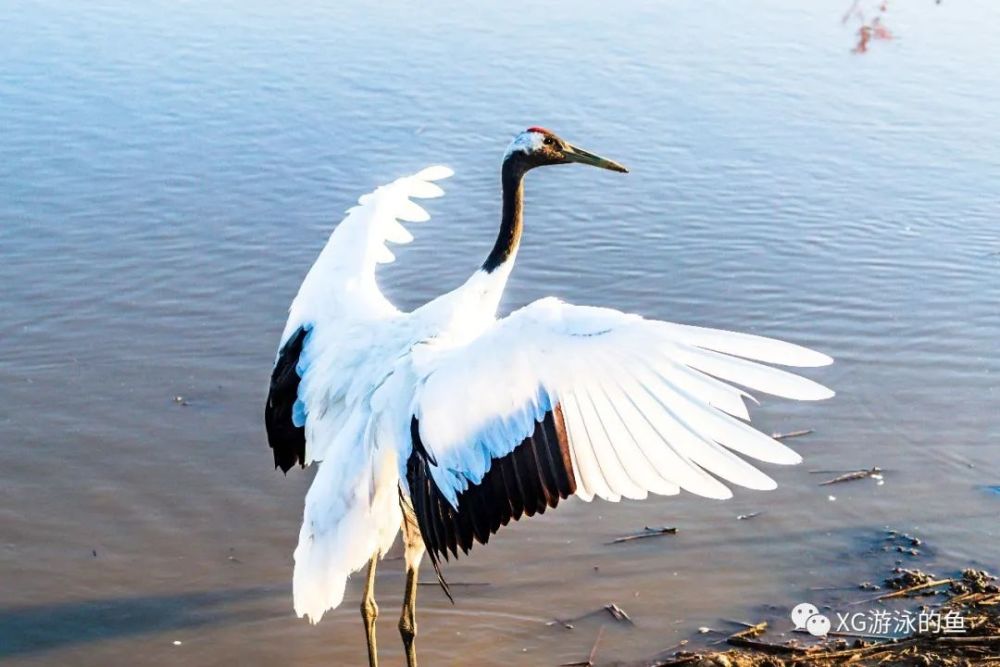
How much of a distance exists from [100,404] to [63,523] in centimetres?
84

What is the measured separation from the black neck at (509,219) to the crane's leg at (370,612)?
3.46ft

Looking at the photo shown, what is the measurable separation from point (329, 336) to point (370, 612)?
0.92 m

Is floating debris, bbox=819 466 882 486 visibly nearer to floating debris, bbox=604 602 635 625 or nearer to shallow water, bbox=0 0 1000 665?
shallow water, bbox=0 0 1000 665

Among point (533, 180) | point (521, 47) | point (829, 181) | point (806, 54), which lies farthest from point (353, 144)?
point (806, 54)

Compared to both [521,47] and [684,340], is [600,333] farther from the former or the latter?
[521,47]

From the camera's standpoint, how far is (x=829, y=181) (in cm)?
834

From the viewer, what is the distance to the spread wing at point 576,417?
329 cm

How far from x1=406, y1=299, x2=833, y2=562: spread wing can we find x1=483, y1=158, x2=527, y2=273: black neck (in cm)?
87

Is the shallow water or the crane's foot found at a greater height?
the shallow water

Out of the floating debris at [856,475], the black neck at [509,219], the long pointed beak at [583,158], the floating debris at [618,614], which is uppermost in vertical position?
the long pointed beak at [583,158]

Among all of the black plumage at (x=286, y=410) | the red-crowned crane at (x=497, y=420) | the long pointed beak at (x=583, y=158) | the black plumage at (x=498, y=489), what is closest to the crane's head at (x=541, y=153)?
the long pointed beak at (x=583, y=158)

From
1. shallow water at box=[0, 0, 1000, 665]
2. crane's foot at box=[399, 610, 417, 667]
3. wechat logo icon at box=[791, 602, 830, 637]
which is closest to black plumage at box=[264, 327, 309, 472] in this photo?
shallow water at box=[0, 0, 1000, 665]

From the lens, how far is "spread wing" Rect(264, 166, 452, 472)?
443cm

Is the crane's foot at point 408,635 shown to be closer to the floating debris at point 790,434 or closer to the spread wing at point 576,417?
the spread wing at point 576,417
